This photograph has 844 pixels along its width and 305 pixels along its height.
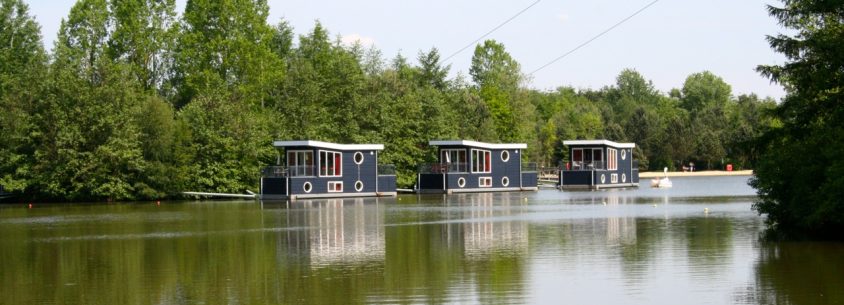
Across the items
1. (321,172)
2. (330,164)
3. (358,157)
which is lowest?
(321,172)

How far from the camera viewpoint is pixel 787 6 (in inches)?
1123

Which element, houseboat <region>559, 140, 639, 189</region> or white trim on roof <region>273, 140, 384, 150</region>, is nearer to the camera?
white trim on roof <region>273, 140, 384, 150</region>

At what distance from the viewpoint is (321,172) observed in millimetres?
54250

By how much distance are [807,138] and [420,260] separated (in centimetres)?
947

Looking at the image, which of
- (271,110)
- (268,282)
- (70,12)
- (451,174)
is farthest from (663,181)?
(268,282)

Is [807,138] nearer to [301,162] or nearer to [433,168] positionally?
[301,162]

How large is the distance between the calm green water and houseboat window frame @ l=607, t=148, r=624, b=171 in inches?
1217

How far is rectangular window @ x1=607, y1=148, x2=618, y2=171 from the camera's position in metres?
69.9

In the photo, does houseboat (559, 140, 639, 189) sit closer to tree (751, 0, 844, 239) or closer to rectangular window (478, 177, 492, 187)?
rectangular window (478, 177, 492, 187)

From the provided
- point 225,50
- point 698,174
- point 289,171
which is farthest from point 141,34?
point 698,174

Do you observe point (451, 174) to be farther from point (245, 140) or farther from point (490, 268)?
point (490, 268)

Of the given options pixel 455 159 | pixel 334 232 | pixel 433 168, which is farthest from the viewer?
pixel 455 159

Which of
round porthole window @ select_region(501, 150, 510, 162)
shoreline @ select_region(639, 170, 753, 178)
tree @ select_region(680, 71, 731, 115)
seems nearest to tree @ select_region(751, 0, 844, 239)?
round porthole window @ select_region(501, 150, 510, 162)

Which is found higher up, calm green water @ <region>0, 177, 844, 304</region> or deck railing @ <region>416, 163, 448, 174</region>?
deck railing @ <region>416, 163, 448, 174</region>
